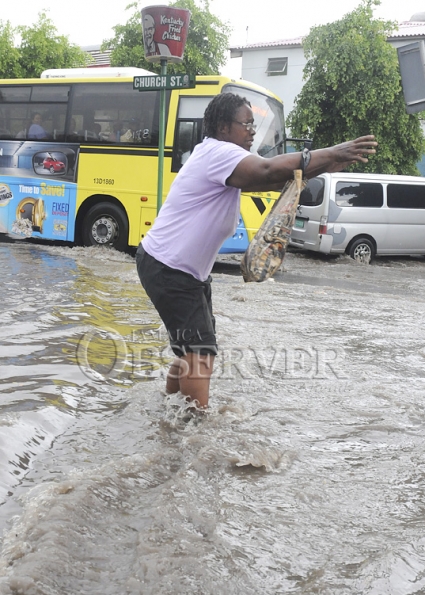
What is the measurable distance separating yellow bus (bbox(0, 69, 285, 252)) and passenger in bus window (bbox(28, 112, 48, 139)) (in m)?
0.02

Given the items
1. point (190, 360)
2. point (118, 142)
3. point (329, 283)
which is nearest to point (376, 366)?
point (190, 360)

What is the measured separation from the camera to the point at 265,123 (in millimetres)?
13555

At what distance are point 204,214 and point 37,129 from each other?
40.4ft

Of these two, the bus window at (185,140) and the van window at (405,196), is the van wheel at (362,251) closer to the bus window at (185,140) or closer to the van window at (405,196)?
the van window at (405,196)

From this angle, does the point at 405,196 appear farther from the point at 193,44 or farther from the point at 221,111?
the point at 193,44

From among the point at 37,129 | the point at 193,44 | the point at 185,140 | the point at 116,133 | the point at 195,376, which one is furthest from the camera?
the point at 193,44

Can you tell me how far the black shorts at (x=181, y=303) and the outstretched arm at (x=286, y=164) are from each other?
0.64 m

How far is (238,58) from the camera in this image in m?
42.1

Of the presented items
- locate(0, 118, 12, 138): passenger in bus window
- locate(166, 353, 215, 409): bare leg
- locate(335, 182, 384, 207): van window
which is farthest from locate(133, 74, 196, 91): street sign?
locate(166, 353, 215, 409): bare leg

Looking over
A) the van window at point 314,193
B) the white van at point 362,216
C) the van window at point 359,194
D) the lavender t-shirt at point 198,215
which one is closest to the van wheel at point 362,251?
the white van at point 362,216

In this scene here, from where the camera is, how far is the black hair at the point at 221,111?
3676 mm

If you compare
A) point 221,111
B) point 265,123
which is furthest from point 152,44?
point 221,111

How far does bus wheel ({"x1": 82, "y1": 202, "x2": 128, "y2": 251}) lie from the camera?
14.4 meters

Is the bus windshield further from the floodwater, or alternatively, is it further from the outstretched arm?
the outstretched arm
